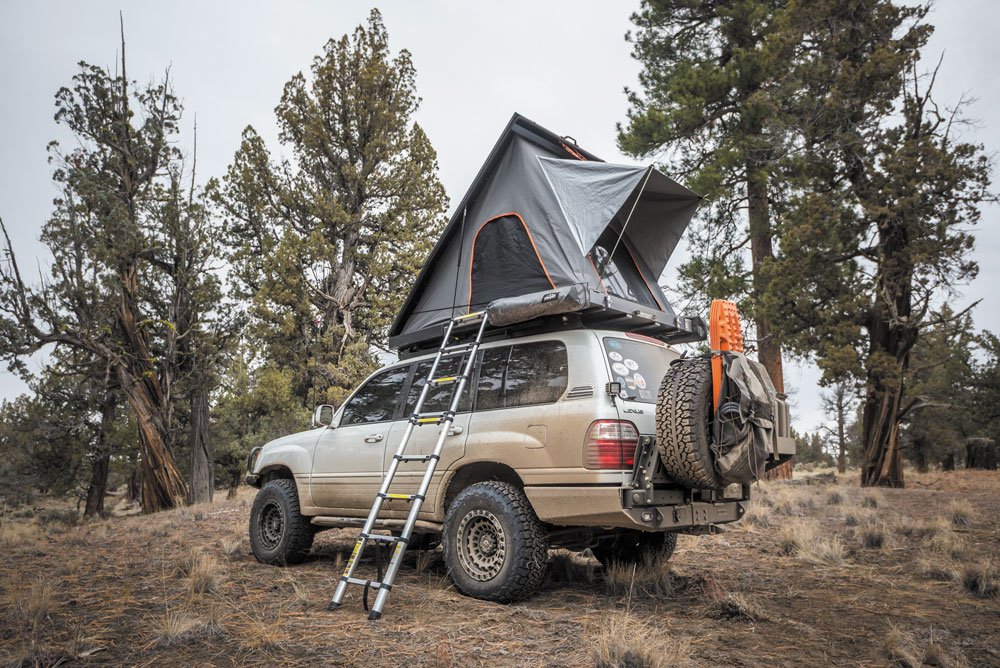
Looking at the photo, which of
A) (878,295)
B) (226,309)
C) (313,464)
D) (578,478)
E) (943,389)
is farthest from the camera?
(943,389)

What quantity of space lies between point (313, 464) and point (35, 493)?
25.4m

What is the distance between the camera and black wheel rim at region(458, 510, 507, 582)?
4.55 meters

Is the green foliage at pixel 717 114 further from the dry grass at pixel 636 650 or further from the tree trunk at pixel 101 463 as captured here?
the tree trunk at pixel 101 463

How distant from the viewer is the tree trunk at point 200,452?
55.3 ft

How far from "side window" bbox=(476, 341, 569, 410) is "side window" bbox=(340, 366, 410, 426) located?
117cm

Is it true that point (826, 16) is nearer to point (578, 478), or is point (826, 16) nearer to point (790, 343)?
point (790, 343)

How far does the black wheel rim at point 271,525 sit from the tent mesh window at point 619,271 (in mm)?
3954

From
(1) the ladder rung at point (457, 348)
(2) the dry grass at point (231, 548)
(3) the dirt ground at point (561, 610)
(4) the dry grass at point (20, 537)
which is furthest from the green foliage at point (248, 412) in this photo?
(1) the ladder rung at point (457, 348)

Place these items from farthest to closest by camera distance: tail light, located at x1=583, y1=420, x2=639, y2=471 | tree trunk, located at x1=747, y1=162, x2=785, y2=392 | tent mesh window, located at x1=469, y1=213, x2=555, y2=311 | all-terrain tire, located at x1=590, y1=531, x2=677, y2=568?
tree trunk, located at x1=747, y1=162, x2=785, y2=392 < tent mesh window, located at x1=469, y1=213, x2=555, y2=311 < all-terrain tire, located at x1=590, y1=531, x2=677, y2=568 < tail light, located at x1=583, y1=420, x2=639, y2=471

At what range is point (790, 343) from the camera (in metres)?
15.3

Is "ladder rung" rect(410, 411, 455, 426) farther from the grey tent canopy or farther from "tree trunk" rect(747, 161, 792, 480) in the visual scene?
"tree trunk" rect(747, 161, 792, 480)

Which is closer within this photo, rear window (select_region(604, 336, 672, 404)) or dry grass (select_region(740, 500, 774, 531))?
rear window (select_region(604, 336, 672, 404))

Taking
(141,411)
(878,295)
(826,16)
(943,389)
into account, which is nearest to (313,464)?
(141,411)

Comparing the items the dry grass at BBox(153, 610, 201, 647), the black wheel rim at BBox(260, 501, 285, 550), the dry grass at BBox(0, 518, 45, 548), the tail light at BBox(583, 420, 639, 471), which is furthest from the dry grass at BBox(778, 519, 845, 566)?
the dry grass at BBox(0, 518, 45, 548)
